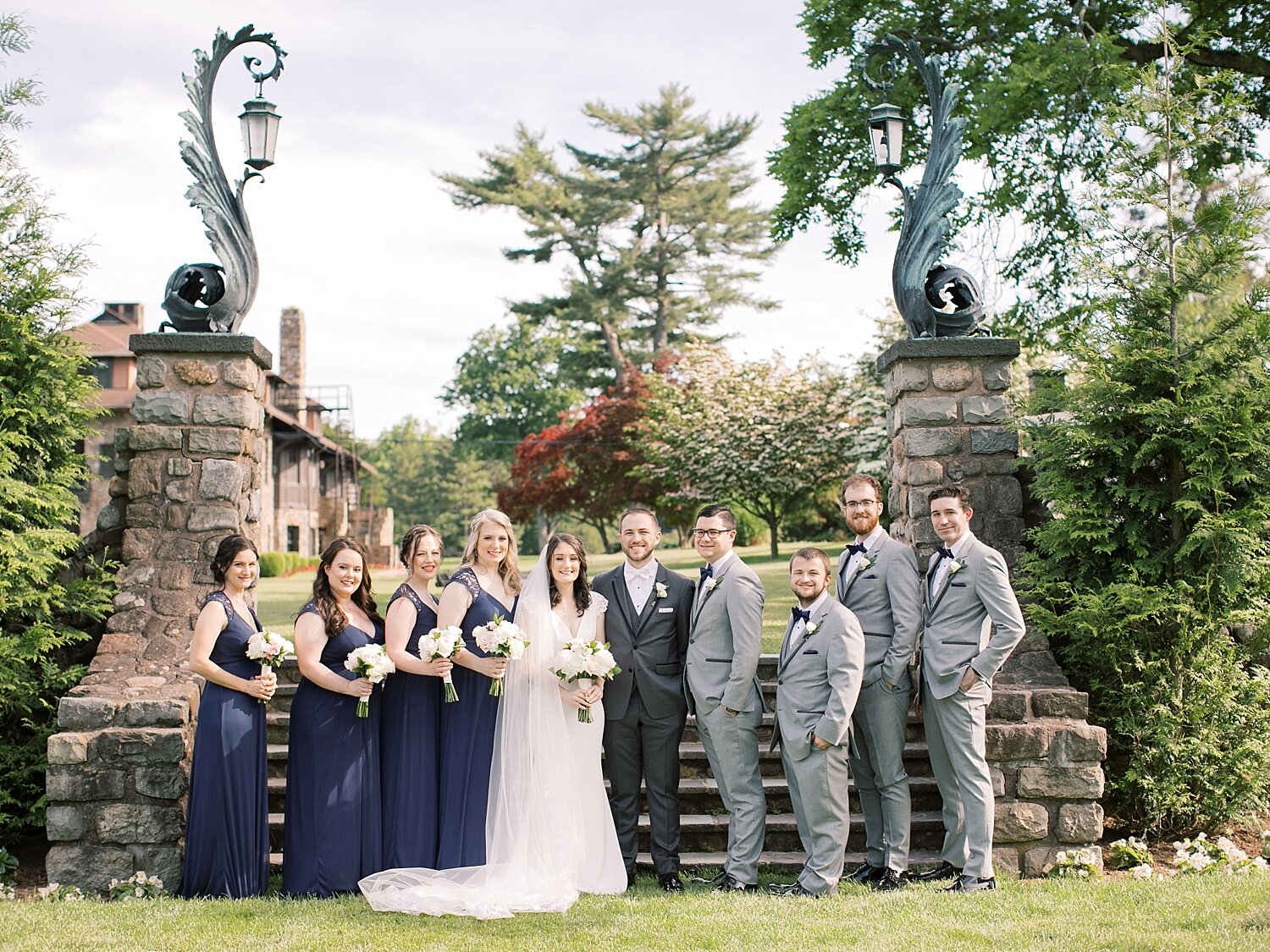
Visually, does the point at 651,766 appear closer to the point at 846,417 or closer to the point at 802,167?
the point at 802,167

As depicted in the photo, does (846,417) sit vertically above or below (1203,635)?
above

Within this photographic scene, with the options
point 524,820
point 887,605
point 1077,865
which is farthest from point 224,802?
point 1077,865

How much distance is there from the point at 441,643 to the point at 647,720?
119cm

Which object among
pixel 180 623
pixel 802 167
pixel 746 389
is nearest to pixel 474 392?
pixel 746 389

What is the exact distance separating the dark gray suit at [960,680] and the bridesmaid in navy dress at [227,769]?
11.8ft

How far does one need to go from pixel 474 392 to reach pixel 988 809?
44029 mm

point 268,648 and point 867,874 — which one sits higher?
point 268,648

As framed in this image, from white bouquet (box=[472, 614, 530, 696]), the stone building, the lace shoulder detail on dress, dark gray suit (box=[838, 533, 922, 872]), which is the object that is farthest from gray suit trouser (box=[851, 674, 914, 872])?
the stone building

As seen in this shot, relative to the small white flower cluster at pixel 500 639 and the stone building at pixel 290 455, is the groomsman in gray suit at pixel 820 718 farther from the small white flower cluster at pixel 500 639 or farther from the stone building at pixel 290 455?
the stone building at pixel 290 455

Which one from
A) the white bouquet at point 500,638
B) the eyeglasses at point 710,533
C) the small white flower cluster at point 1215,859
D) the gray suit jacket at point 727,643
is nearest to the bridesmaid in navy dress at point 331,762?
the white bouquet at point 500,638

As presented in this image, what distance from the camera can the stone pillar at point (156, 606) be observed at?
5.99 m

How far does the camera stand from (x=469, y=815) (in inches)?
219

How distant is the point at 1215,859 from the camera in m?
6.05

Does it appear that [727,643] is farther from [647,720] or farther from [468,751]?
A: [468,751]
